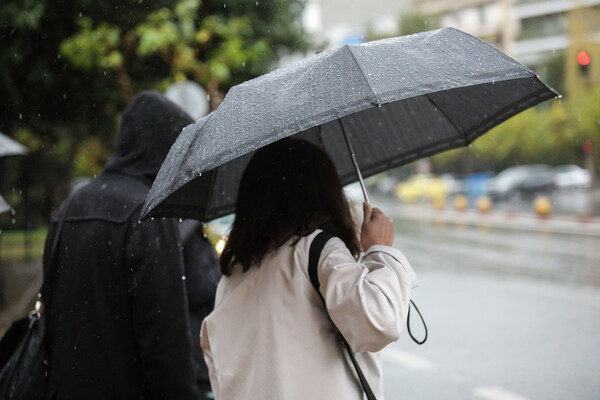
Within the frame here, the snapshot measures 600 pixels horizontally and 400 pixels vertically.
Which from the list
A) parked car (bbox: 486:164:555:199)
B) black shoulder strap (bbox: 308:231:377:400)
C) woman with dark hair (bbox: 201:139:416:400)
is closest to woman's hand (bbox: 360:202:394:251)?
woman with dark hair (bbox: 201:139:416:400)

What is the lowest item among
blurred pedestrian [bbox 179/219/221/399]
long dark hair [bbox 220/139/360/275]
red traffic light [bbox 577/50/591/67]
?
red traffic light [bbox 577/50/591/67]

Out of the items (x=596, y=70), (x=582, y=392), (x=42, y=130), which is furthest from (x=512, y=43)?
(x=582, y=392)

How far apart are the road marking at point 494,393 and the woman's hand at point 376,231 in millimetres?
4137

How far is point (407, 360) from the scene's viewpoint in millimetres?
7203

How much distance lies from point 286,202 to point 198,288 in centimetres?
98

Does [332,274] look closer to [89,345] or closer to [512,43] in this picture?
[89,345]

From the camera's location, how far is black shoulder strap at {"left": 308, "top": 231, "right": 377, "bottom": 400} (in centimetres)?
192

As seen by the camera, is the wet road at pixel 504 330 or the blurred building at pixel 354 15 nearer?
the wet road at pixel 504 330

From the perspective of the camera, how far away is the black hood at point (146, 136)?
2.83 meters

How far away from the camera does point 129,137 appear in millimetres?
2863

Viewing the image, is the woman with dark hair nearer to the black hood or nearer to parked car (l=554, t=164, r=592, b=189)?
the black hood

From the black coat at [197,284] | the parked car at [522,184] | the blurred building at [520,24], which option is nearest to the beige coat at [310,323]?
the black coat at [197,284]

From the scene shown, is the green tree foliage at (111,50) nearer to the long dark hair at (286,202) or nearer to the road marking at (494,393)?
the road marking at (494,393)

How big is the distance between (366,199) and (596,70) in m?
37.1
